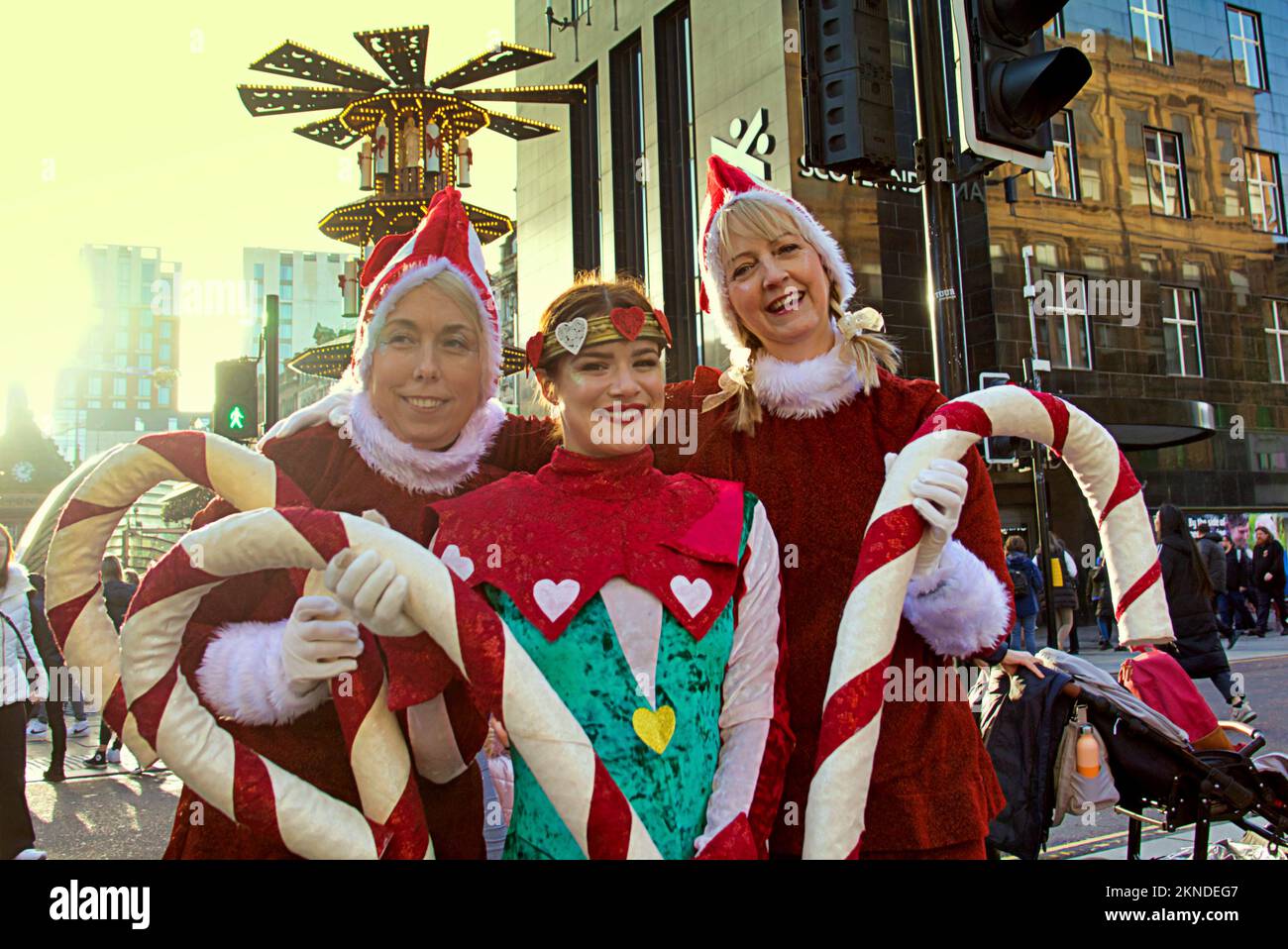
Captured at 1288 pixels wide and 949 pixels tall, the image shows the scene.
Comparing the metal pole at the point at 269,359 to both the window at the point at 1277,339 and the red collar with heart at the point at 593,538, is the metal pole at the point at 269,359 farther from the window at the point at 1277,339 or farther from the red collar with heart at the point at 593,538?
the window at the point at 1277,339

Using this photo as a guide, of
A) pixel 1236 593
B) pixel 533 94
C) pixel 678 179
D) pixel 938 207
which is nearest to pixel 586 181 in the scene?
pixel 678 179

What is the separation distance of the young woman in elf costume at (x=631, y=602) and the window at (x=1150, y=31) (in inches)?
782

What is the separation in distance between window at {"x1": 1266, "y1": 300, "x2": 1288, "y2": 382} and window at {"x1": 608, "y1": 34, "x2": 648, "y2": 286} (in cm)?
1246

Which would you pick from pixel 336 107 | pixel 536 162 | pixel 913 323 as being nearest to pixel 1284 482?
pixel 913 323

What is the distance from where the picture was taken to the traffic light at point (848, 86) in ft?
12.0

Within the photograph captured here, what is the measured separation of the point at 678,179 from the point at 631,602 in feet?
60.1

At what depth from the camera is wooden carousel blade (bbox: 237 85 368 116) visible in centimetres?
982

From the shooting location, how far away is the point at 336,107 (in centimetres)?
1036

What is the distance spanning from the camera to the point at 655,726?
74.6 inches

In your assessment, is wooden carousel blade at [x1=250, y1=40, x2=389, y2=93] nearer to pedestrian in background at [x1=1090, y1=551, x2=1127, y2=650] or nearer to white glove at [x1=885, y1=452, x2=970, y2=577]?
pedestrian in background at [x1=1090, y1=551, x2=1127, y2=650]

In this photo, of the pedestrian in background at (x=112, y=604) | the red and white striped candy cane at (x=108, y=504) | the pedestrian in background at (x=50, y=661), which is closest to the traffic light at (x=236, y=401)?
the pedestrian in background at (x=112, y=604)

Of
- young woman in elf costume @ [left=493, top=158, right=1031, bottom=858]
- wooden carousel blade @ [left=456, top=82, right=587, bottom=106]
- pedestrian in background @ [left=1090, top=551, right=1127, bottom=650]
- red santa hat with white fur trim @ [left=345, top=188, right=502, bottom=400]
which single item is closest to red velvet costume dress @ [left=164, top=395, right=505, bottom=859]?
red santa hat with white fur trim @ [left=345, top=188, right=502, bottom=400]

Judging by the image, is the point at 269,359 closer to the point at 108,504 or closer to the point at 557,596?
the point at 108,504
